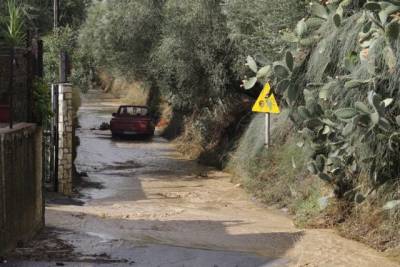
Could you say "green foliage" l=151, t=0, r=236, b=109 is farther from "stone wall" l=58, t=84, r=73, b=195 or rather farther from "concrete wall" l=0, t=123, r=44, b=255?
"concrete wall" l=0, t=123, r=44, b=255

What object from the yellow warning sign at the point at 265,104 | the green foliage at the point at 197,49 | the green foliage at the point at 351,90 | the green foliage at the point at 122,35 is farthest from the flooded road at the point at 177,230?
the green foliage at the point at 122,35

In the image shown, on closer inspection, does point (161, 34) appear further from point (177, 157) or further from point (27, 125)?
point (27, 125)

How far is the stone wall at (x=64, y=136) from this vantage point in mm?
16438

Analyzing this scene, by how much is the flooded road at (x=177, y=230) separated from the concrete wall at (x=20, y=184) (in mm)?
411

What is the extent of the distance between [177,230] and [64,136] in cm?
625

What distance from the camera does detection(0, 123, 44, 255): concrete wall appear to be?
819 cm

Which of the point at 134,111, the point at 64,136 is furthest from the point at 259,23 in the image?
the point at 134,111

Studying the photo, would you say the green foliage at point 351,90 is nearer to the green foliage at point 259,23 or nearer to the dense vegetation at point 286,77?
the dense vegetation at point 286,77

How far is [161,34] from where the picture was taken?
25.4 meters

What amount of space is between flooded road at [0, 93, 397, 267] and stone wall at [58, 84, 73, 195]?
2.01 ft

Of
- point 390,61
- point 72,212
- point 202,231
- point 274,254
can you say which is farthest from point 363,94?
point 72,212

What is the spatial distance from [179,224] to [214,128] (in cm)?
1391

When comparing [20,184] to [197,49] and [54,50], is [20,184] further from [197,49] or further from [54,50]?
[54,50]

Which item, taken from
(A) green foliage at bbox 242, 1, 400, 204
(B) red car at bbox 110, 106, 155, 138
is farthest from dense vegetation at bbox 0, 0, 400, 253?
(B) red car at bbox 110, 106, 155, 138
